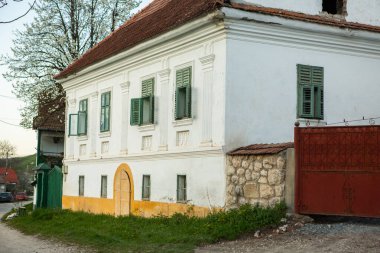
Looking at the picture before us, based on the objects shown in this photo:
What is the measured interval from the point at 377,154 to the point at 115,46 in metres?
11.1

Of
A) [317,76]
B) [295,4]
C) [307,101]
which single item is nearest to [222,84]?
[307,101]

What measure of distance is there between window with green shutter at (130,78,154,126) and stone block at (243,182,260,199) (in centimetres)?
489

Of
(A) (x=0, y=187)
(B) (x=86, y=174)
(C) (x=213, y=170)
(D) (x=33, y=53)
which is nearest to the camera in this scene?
(C) (x=213, y=170)

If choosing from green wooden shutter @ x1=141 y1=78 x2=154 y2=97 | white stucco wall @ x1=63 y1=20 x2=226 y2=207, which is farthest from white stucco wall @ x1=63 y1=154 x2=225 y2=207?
green wooden shutter @ x1=141 y1=78 x2=154 y2=97

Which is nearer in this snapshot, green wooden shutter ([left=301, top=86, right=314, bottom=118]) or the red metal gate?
the red metal gate

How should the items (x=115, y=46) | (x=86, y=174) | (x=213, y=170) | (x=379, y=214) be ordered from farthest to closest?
(x=86, y=174) → (x=115, y=46) → (x=213, y=170) → (x=379, y=214)

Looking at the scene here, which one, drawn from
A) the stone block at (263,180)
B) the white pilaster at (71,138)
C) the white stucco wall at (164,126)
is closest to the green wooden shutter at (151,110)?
the white stucco wall at (164,126)

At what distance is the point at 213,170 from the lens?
15195 millimetres

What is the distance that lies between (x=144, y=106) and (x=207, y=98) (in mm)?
3401

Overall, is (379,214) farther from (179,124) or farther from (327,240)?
(179,124)

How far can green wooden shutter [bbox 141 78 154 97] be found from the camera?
1839 centimetres

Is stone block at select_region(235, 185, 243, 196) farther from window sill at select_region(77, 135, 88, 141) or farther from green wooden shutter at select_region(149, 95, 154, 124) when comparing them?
window sill at select_region(77, 135, 88, 141)

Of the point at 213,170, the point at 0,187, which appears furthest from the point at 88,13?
the point at 0,187

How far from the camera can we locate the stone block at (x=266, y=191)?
13.5m
